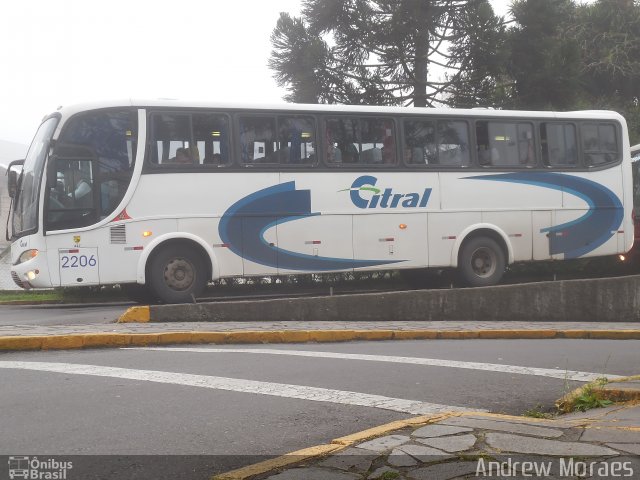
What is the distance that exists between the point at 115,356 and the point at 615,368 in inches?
195

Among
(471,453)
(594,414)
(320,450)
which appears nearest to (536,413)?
(594,414)

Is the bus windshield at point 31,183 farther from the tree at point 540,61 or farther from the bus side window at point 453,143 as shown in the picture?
the tree at point 540,61

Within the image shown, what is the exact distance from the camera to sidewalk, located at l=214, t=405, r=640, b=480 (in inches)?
172

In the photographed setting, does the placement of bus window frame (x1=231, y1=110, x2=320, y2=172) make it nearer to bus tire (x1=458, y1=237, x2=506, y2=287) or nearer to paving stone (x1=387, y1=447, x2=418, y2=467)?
bus tire (x1=458, y1=237, x2=506, y2=287)

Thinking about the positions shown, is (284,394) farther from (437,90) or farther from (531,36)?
(531,36)

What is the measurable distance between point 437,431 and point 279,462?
110 cm

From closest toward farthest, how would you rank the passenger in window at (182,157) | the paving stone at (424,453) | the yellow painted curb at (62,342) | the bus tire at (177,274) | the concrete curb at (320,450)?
1. the concrete curb at (320,450)
2. the paving stone at (424,453)
3. the yellow painted curb at (62,342)
4. the bus tire at (177,274)
5. the passenger in window at (182,157)

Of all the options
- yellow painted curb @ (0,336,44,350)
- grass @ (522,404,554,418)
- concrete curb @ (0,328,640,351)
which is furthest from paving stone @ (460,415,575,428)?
yellow painted curb @ (0,336,44,350)

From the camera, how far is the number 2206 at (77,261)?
1417cm

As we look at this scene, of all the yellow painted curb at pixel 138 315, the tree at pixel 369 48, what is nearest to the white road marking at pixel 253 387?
the yellow painted curb at pixel 138 315

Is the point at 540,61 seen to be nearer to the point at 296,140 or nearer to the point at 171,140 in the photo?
the point at 296,140

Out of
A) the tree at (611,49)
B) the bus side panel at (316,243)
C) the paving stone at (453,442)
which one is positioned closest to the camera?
the paving stone at (453,442)

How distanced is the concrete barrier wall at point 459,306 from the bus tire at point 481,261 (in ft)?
6.50

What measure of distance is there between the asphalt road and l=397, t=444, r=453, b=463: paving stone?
2.27ft
